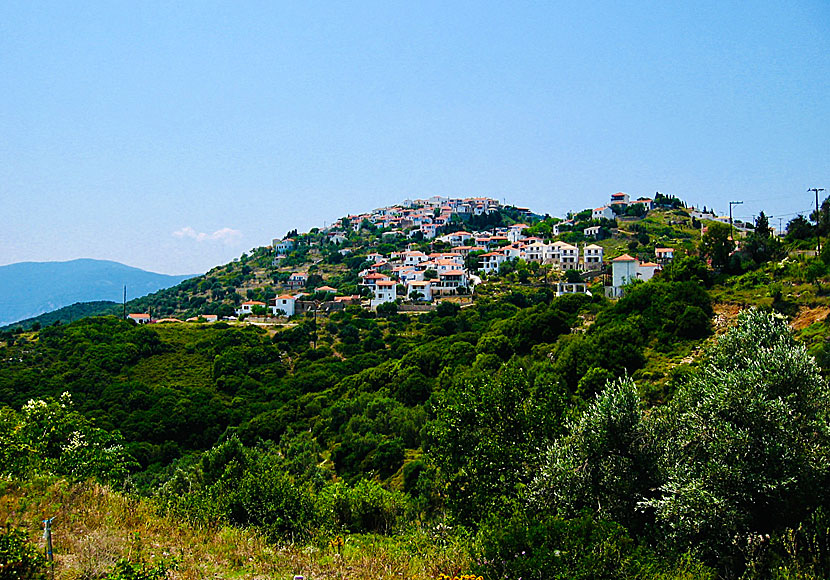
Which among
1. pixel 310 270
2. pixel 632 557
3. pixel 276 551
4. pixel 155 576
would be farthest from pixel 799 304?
pixel 310 270

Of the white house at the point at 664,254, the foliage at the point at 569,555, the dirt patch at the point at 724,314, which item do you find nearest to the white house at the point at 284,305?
the white house at the point at 664,254

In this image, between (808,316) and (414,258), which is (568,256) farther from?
(808,316)

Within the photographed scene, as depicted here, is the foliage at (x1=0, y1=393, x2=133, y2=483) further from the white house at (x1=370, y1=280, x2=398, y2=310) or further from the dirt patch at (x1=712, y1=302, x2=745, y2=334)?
the white house at (x1=370, y1=280, x2=398, y2=310)

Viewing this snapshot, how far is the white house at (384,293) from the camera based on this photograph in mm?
71375

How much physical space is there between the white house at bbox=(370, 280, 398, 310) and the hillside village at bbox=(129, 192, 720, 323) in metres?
0.12

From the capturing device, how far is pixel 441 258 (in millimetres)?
85250

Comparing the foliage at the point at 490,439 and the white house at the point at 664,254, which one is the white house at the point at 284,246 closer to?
the white house at the point at 664,254

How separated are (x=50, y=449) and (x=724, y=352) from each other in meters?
15.6

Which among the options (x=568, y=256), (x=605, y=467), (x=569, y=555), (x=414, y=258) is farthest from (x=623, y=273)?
(x=569, y=555)

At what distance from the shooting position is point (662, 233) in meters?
82.3

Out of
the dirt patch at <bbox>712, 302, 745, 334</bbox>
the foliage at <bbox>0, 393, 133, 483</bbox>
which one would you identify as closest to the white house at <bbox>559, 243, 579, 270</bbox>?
the dirt patch at <bbox>712, 302, 745, 334</bbox>

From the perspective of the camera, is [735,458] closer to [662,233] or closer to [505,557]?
[505,557]

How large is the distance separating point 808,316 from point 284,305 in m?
59.1

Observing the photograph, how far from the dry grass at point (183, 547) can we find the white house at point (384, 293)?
62218 millimetres
